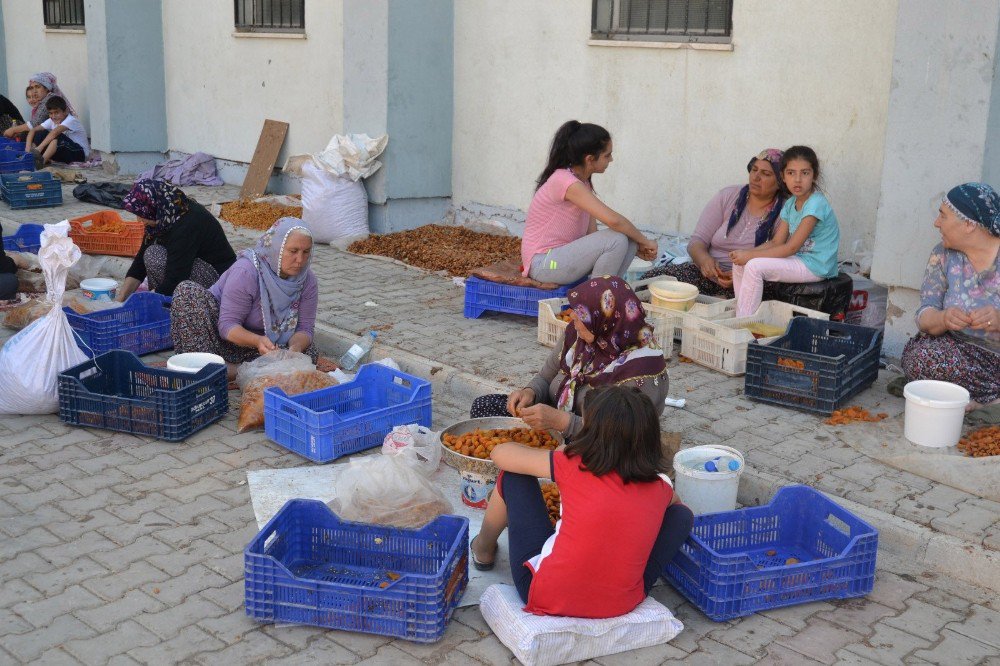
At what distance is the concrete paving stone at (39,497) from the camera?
5.09 m

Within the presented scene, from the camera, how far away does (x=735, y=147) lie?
8562 mm

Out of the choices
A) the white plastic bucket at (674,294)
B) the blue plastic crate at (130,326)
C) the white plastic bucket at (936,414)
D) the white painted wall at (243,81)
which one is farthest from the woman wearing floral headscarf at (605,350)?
the white painted wall at (243,81)

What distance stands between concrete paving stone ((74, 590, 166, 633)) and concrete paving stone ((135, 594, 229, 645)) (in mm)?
37

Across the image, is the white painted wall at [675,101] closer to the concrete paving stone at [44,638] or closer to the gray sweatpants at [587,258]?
the gray sweatpants at [587,258]

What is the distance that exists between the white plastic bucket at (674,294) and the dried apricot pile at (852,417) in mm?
1487

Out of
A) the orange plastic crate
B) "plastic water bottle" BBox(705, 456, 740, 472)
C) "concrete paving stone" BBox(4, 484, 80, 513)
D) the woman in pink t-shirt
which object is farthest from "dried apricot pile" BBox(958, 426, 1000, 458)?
the orange plastic crate

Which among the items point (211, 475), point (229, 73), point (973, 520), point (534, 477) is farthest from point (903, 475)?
point (229, 73)

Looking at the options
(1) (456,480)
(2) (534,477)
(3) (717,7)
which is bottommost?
(1) (456,480)

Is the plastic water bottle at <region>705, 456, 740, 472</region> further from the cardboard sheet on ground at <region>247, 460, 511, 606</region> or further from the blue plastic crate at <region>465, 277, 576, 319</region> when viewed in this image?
the blue plastic crate at <region>465, 277, 576, 319</region>

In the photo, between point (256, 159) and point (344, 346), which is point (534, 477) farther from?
point (256, 159)

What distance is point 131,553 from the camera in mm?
4641

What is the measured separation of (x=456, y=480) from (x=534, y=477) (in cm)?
139

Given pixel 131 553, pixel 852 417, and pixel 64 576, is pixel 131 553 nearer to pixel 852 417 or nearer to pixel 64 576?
pixel 64 576

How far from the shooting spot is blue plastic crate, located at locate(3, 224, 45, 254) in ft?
32.3
